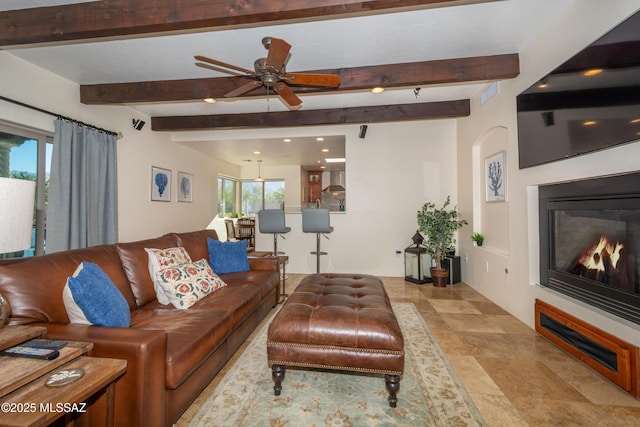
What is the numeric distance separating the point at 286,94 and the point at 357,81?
0.90 meters

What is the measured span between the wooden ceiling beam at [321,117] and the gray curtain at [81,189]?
1.15 meters

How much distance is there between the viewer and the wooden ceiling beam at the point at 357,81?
115 inches

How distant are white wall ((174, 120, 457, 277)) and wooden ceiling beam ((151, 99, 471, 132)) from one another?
61 cm

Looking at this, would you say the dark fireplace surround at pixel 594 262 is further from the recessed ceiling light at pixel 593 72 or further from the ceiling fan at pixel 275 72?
the ceiling fan at pixel 275 72

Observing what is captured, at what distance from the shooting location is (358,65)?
10.1 feet

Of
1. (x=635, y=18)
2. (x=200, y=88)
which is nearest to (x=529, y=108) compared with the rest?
(x=635, y=18)

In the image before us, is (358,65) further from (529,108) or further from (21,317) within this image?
(21,317)

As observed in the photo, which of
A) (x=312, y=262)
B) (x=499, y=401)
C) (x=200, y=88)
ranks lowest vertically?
(x=499, y=401)

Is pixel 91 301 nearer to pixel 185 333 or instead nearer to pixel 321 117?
pixel 185 333

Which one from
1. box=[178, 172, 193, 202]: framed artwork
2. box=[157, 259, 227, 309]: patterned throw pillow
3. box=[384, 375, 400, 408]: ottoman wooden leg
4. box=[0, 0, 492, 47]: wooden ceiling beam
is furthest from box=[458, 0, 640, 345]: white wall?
box=[178, 172, 193, 202]: framed artwork

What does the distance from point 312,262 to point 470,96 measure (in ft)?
12.2

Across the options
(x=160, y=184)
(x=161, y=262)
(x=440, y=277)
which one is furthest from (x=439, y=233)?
(x=160, y=184)

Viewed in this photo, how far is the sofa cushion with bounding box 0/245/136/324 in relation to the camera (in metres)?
1.47

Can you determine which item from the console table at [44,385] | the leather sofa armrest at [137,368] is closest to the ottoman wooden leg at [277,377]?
the leather sofa armrest at [137,368]
